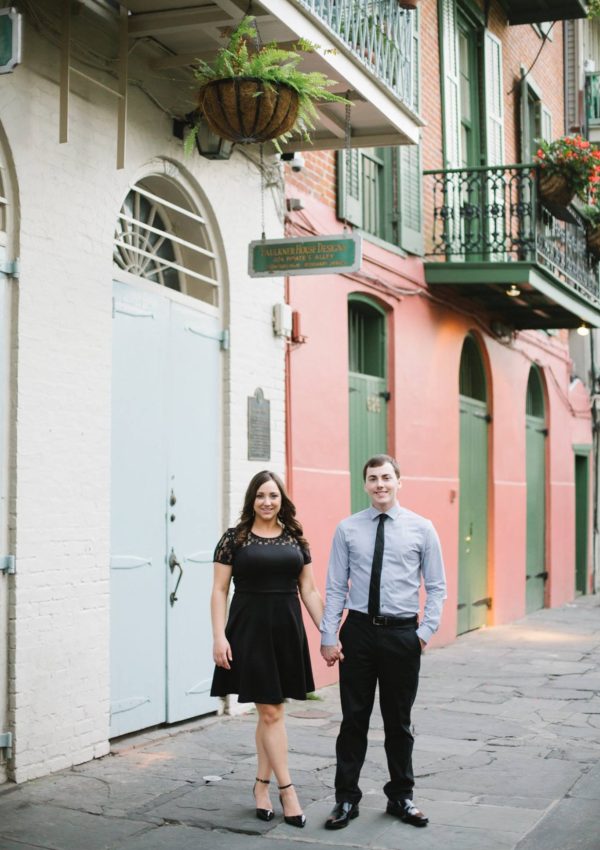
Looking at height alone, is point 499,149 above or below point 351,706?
above

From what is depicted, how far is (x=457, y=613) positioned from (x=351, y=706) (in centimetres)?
839

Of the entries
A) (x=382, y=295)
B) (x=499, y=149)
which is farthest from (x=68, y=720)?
(x=499, y=149)

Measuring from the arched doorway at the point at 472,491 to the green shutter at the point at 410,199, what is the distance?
7.59ft

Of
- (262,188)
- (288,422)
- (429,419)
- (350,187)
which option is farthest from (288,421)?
(429,419)

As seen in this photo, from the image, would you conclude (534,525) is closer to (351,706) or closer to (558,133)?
(558,133)

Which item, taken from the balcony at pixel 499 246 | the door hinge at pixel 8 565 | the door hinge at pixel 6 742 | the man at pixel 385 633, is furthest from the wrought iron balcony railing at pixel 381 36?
the door hinge at pixel 6 742

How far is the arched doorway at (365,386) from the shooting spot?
1175 cm

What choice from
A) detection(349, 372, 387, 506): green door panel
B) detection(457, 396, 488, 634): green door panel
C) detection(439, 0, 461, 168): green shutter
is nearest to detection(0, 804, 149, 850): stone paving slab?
detection(349, 372, 387, 506): green door panel

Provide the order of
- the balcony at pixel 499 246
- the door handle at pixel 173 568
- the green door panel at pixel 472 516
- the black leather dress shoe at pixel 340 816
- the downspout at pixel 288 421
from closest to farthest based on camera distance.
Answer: the black leather dress shoe at pixel 340 816 < the door handle at pixel 173 568 < the downspout at pixel 288 421 < the balcony at pixel 499 246 < the green door panel at pixel 472 516

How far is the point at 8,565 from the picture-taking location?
262 inches

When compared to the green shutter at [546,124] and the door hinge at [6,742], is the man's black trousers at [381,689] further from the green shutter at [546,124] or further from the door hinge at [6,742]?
the green shutter at [546,124]

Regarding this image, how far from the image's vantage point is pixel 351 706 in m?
5.98

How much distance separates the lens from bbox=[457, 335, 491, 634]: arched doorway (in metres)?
14.6

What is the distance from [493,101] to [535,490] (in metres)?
5.78
